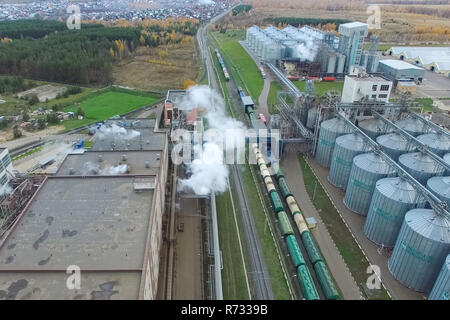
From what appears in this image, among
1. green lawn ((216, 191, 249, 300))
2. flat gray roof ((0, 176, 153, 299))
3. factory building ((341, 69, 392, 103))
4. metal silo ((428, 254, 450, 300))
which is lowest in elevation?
green lawn ((216, 191, 249, 300))

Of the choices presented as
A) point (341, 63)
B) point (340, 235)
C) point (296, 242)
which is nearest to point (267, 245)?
point (296, 242)

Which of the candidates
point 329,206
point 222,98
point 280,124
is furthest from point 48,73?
point 329,206

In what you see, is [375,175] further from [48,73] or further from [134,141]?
[48,73]

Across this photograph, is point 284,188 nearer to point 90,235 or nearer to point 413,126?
point 413,126

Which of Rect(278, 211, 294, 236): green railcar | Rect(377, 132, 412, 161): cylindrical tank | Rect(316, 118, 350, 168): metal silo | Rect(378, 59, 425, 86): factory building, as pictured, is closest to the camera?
Rect(278, 211, 294, 236): green railcar

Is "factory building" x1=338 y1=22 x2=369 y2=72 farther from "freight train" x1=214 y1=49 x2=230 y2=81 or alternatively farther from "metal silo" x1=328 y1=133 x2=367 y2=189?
"metal silo" x1=328 y1=133 x2=367 y2=189

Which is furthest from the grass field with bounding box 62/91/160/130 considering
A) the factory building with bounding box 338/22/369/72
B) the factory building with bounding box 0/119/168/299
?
the factory building with bounding box 338/22/369/72
